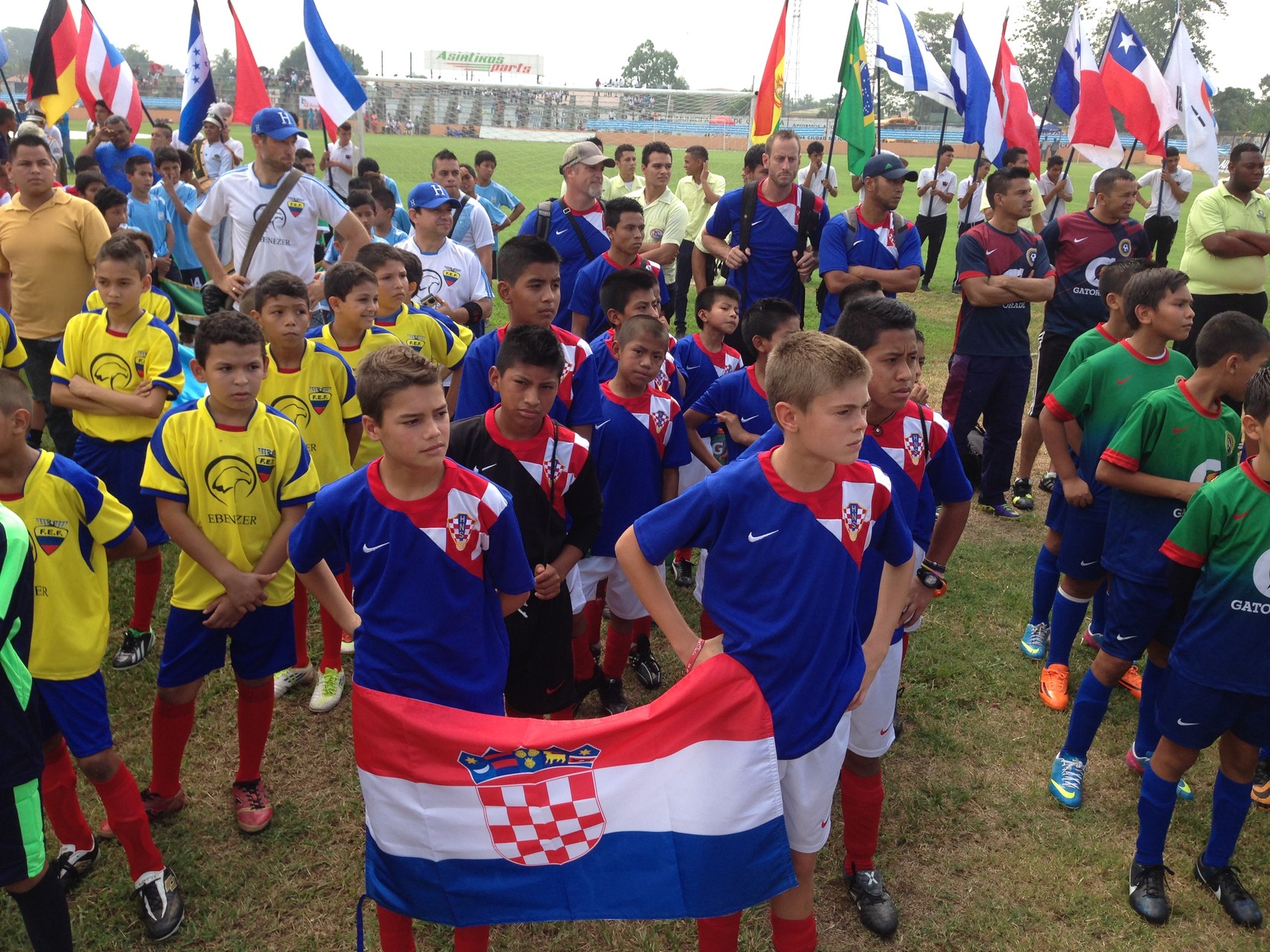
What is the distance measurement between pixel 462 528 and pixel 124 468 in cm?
300

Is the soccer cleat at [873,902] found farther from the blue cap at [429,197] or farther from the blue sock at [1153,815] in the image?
the blue cap at [429,197]

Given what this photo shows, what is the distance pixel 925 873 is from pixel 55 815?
334cm

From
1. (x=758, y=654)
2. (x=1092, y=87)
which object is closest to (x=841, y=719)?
(x=758, y=654)

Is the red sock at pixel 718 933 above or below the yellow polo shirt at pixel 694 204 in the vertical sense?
below

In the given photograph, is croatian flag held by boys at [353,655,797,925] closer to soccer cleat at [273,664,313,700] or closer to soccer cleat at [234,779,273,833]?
soccer cleat at [234,779,273,833]

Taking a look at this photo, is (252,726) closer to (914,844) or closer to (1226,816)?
(914,844)

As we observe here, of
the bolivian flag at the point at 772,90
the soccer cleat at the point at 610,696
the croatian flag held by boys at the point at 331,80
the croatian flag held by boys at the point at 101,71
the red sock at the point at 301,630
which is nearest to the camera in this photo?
the soccer cleat at the point at 610,696

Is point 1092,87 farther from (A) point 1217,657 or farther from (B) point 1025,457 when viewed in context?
(A) point 1217,657

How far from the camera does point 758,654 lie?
9.05 ft

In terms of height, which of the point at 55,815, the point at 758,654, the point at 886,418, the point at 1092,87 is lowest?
the point at 55,815

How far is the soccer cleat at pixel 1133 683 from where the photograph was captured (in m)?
5.15

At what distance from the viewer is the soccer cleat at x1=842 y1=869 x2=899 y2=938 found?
11.5 feet

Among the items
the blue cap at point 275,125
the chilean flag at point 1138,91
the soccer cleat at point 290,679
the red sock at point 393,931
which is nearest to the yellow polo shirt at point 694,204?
the chilean flag at point 1138,91

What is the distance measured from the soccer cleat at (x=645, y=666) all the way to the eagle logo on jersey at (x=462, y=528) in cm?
233
